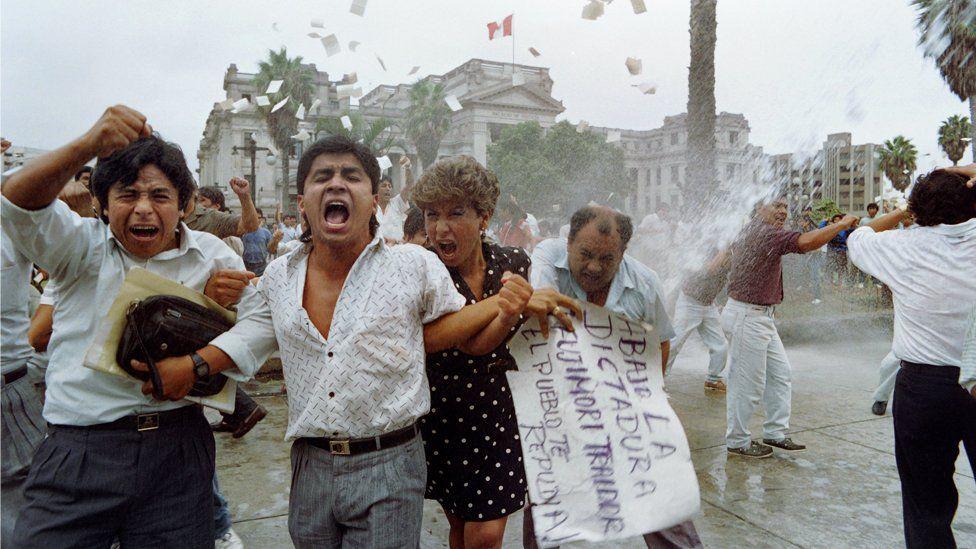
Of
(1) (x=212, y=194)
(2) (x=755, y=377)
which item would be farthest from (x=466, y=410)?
(1) (x=212, y=194)

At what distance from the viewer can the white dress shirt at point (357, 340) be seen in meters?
1.86

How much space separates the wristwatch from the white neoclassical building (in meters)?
39.9

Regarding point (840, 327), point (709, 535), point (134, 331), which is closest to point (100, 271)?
point (134, 331)

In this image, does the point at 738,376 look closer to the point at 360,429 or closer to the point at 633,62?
the point at 633,62

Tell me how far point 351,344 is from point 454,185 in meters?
0.84

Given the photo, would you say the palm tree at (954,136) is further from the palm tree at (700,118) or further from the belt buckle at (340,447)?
the belt buckle at (340,447)

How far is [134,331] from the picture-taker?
180 centimetres

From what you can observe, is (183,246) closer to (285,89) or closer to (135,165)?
→ (135,165)

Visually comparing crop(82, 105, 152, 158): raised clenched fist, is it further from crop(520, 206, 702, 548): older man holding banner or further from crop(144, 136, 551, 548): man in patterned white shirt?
crop(520, 206, 702, 548): older man holding banner

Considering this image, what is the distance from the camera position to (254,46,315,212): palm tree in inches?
1431

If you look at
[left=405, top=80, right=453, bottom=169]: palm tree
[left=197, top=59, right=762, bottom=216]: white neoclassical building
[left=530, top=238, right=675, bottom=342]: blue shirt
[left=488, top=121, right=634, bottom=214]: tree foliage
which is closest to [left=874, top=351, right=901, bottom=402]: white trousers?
[left=530, top=238, right=675, bottom=342]: blue shirt

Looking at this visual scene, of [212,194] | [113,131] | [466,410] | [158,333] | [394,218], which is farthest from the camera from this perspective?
[394,218]

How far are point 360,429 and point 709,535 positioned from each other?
2.36m

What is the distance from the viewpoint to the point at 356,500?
1.87 m
